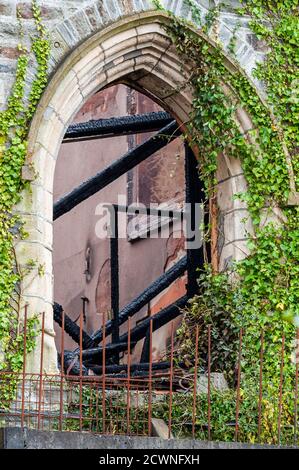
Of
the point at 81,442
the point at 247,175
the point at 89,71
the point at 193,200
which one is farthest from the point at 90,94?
the point at 81,442

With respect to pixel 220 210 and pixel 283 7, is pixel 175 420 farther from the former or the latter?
pixel 283 7

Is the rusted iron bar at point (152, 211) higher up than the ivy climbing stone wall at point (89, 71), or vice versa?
the rusted iron bar at point (152, 211)

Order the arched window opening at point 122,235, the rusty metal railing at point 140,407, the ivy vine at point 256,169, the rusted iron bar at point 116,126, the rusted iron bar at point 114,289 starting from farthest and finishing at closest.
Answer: the arched window opening at point 122,235 → the rusted iron bar at point 114,289 → the rusted iron bar at point 116,126 → the ivy vine at point 256,169 → the rusty metal railing at point 140,407

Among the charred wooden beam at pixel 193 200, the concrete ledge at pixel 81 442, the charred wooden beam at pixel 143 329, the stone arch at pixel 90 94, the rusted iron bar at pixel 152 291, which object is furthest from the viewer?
the rusted iron bar at pixel 152 291

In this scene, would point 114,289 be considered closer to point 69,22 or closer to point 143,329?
point 143,329

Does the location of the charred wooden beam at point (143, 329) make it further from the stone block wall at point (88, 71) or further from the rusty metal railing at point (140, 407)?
the rusty metal railing at point (140, 407)

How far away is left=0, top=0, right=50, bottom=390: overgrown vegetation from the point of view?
10.6 metres

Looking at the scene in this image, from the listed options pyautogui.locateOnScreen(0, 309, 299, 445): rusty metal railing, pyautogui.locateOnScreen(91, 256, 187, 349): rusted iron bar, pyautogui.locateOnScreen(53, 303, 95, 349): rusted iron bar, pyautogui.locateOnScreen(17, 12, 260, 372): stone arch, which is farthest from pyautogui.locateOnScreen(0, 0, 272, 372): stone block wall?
pyautogui.locateOnScreen(91, 256, 187, 349): rusted iron bar

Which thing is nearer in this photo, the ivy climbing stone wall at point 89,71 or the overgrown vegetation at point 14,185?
the overgrown vegetation at point 14,185

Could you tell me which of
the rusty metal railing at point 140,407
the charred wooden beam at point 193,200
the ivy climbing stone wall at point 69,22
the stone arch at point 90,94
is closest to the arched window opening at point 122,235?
the charred wooden beam at point 193,200

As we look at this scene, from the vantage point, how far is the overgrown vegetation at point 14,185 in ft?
34.8

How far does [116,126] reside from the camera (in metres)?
13.8

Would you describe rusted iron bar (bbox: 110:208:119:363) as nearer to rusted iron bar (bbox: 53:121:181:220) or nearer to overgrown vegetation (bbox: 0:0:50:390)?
rusted iron bar (bbox: 53:121:181:220)

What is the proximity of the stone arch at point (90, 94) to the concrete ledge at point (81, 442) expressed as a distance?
2088mm
